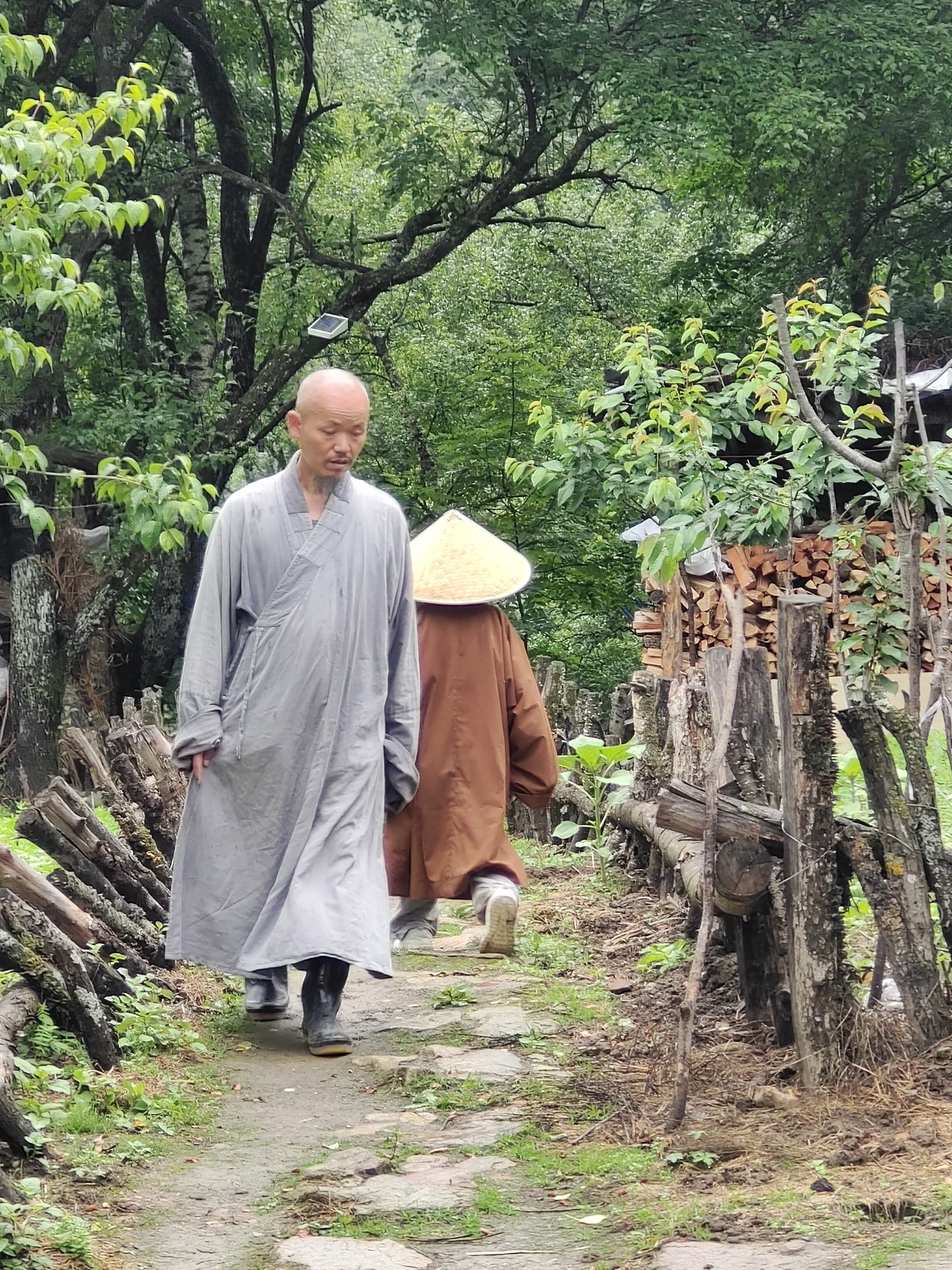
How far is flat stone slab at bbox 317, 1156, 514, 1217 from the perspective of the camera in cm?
328

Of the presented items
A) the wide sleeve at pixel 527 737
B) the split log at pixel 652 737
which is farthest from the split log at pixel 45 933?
the split log at pixel 652 737

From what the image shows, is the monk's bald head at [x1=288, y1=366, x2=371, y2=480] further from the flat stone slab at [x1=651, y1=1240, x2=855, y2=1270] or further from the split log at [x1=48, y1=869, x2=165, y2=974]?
the flat stone slab at [x1=651, y1=1240, x2=855, y2=1270]

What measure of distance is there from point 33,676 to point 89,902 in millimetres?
9776

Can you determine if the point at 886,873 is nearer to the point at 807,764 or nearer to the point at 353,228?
the point at 807,764

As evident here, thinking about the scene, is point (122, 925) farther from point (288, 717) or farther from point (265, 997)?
point (288, 717)

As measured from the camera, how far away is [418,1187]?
3396mm

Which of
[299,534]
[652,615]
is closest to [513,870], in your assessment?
[299,534]

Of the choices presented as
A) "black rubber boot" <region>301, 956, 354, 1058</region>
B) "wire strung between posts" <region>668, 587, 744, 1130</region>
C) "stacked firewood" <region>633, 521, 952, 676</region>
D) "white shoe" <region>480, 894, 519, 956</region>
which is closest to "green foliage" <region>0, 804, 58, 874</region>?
"white shoe" <region>480, 894, 519, 956</region>

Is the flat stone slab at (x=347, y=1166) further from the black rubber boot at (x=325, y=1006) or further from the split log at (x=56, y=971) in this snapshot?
the black rubber boot at (x=325, y=1006)

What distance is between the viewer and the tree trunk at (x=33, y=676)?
1419 centimetres

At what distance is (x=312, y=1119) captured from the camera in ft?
13.1

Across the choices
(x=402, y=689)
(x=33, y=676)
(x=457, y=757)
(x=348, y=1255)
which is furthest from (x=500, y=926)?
(x=33, y=676)

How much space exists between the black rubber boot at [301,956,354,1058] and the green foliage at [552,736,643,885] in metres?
3.11

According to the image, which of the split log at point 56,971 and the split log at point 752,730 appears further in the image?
the split log at point 752,730
